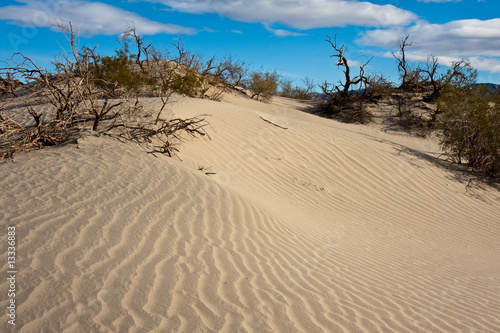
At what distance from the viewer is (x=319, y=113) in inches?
716

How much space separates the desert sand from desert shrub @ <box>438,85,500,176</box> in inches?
51.7

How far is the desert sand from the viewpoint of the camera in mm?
2754

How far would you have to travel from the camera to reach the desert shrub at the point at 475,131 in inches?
376

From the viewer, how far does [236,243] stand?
4066 millimetres

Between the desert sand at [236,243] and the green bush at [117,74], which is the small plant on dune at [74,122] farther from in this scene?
the green bush at [117,74]

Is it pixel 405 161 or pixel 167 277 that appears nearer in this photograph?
pixel 167 277

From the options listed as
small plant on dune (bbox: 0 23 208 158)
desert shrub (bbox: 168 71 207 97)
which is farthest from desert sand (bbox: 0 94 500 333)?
desert shrub (bbox: 168 71 207 97)

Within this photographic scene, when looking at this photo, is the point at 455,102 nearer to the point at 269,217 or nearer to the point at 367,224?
the point at 367,224

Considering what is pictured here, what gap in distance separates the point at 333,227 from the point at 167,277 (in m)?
3.57

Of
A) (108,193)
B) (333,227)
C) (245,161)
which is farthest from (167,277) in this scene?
(245,161)

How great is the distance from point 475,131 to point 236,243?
29.1 feet

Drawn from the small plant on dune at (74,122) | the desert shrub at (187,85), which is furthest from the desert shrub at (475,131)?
the desert shrub at (187,85)

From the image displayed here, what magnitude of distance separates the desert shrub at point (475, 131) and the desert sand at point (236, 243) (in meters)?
1.31

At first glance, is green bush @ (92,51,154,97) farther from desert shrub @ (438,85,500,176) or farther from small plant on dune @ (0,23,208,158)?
desert shrub @ (438,85,500,176)
